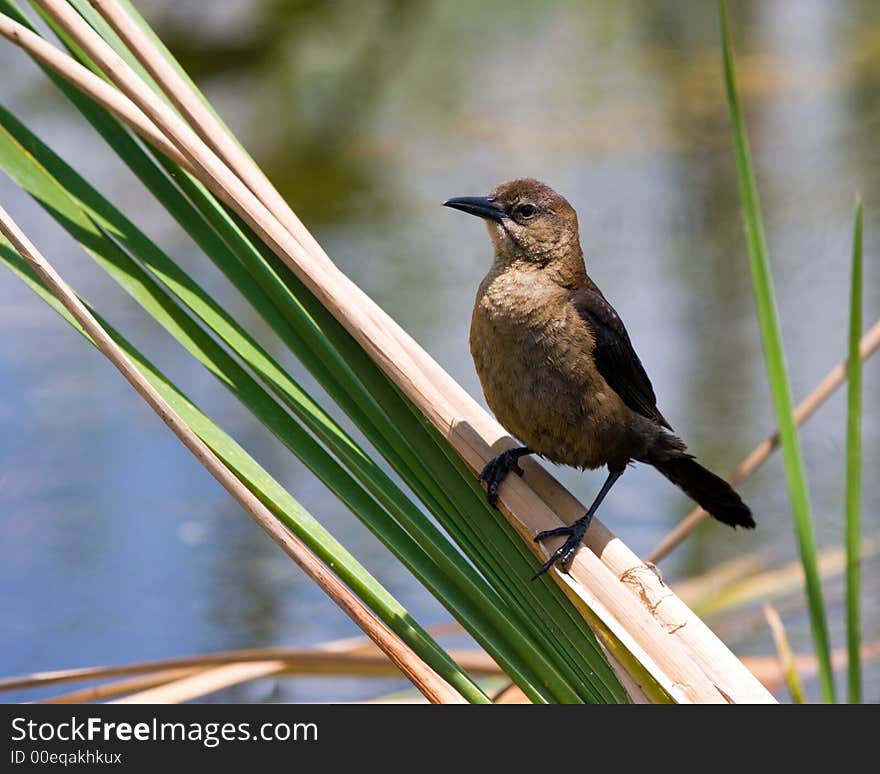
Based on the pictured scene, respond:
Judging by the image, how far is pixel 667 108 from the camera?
23.6 ft

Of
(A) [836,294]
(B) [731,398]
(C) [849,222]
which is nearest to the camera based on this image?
(B) [731,398]

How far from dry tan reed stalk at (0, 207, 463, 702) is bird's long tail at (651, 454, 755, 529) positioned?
100 centimetres

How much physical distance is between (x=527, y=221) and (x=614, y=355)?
0.35 m

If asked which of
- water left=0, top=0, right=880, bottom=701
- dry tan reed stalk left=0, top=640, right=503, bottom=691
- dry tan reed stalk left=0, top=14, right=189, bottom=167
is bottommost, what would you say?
dry tan reed stalk left=0, top=640, right=503, bottom=691

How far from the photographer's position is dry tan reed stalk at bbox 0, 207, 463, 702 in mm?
1821

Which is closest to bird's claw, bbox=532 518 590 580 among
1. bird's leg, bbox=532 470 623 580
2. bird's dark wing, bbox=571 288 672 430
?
bird's leg, bbox=532 470 623 580

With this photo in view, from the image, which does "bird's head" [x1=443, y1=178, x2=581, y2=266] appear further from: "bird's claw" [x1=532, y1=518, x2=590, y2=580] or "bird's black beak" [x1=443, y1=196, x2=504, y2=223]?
"bird's claw" [x1=532, y1=518, x2=590, y2=580]

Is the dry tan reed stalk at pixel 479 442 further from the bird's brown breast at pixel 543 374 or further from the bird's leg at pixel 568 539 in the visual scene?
the bird's brown breast at pixel 543 374

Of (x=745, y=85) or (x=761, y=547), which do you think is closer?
(x=761, y=547)

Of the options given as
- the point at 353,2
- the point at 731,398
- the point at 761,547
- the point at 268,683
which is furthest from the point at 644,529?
the point at 353,2

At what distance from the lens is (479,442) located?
2.10 metres

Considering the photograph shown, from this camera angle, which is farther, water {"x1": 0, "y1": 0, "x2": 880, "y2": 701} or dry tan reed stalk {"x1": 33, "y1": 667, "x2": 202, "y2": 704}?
water {"x1": 0, "y1": 0, "x2": 880, "y2": 701}
